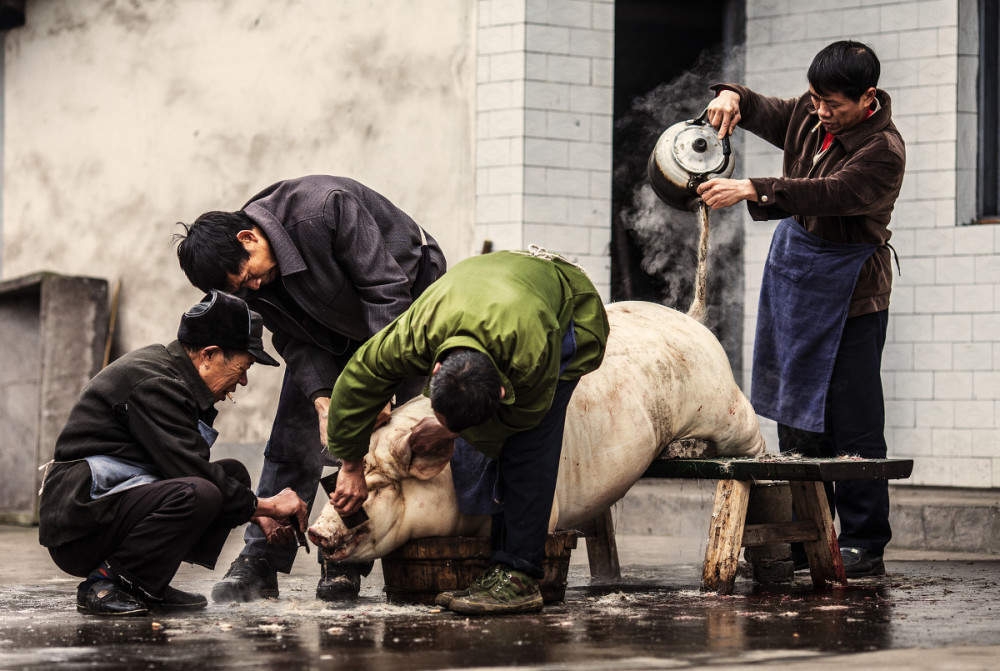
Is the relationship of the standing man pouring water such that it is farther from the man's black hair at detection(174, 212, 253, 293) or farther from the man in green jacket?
the man's black hair at detection(174, 212, 253, 293)

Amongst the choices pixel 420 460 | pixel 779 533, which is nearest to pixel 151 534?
pixel 420 460

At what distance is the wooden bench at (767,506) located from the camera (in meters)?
4.73

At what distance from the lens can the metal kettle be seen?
5457mm

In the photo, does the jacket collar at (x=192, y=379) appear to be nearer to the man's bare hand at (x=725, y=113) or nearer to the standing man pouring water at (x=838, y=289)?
the standing man pouring water at (x=838, y=289)

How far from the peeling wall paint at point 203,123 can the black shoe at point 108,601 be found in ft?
13.0

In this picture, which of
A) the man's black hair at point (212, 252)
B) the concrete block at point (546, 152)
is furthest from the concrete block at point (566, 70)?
the man's black hair at point (212, 252)

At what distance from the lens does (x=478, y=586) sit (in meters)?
4.29

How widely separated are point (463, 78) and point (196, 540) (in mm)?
4371

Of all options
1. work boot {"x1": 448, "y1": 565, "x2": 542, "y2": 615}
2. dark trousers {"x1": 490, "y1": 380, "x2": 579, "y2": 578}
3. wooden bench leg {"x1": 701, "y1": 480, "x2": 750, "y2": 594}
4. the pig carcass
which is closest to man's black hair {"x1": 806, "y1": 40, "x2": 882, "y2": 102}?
the pig carcass

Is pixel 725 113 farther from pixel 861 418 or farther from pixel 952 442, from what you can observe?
pixel 952 442

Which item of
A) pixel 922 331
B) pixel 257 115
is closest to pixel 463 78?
pixel 257 115

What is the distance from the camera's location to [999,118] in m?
7.80

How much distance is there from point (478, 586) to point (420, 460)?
446mm

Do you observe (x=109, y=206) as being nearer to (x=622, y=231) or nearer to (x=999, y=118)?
(x=622, y=231)
